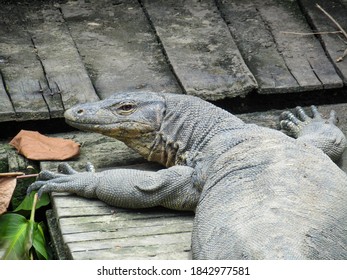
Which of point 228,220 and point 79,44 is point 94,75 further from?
point 228,220

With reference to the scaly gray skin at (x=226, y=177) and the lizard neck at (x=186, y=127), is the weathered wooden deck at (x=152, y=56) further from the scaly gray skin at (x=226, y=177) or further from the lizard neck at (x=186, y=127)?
the lizard neck at (x=186, y=127)

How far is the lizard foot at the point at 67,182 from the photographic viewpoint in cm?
775

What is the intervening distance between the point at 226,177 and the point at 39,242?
1.41 metres

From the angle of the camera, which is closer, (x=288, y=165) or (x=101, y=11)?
(x=288, y=165)

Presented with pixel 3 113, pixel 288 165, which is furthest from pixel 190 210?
pixel 3 113

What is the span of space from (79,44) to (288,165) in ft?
10.5

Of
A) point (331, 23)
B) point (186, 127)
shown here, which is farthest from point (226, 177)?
point (331, 23)

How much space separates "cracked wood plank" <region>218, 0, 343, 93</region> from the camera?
9.27 m

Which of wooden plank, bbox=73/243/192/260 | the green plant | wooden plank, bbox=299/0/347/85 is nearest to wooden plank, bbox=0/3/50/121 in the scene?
the green plant

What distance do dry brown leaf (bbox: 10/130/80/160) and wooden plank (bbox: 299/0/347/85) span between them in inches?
91.7

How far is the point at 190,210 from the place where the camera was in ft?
25.1

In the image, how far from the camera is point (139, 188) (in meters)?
7.59

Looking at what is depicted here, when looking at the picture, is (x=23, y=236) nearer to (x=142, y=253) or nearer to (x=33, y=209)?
(x=33, y=209)
